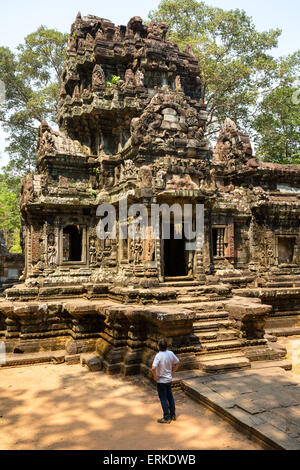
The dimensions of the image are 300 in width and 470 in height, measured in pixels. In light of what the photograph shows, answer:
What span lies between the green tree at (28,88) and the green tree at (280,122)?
465 inches

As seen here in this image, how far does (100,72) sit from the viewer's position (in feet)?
36.5

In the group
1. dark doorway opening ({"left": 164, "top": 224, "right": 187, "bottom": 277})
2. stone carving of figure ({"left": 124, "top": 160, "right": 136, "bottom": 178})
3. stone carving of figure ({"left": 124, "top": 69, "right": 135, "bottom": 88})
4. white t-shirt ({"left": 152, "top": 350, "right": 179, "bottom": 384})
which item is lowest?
white t-shirt ({"left": 152, "top": 350, "right": 179, "bottom": 384})

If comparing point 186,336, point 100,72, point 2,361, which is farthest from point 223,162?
point 2,361

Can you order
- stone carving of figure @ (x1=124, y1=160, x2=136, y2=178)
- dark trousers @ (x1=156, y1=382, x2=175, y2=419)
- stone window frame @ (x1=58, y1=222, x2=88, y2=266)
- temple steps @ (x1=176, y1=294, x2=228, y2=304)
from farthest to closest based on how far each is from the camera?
stone window frame @ (x1=58, y1=222, x2=88, y2=266) < stone carving of figure @ (x1=124, y1=160, x2=136, y2=178) < temple steps @ (x1=176, y1=294, x2=228, y2=304) < dark trousers @ (x1=156, y1=382, x2=175, y2=419)

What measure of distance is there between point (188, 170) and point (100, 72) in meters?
4.68

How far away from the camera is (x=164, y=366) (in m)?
4.93

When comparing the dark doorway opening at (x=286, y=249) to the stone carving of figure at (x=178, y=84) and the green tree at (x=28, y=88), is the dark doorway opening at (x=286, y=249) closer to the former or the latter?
the stone carving of figure at (x=178, y=84)

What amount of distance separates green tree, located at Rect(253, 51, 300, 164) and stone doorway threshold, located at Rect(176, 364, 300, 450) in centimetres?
1560

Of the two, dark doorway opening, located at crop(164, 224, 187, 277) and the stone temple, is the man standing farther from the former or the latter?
dark doorway opening, located at crop(164, 224, 187, 277)

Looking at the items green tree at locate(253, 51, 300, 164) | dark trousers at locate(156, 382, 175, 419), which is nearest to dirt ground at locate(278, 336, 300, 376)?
dark trousers at locate(156, 382, 175, 419)

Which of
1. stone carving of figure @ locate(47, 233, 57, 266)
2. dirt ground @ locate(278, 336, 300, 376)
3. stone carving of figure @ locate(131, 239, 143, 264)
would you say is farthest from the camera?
stone carving of figure @ locate(47, 233, 57, 266)

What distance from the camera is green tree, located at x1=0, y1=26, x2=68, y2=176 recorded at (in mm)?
20422

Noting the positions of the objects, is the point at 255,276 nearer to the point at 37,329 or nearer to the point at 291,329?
the point at 291,329

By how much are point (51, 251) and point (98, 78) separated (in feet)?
17.9
